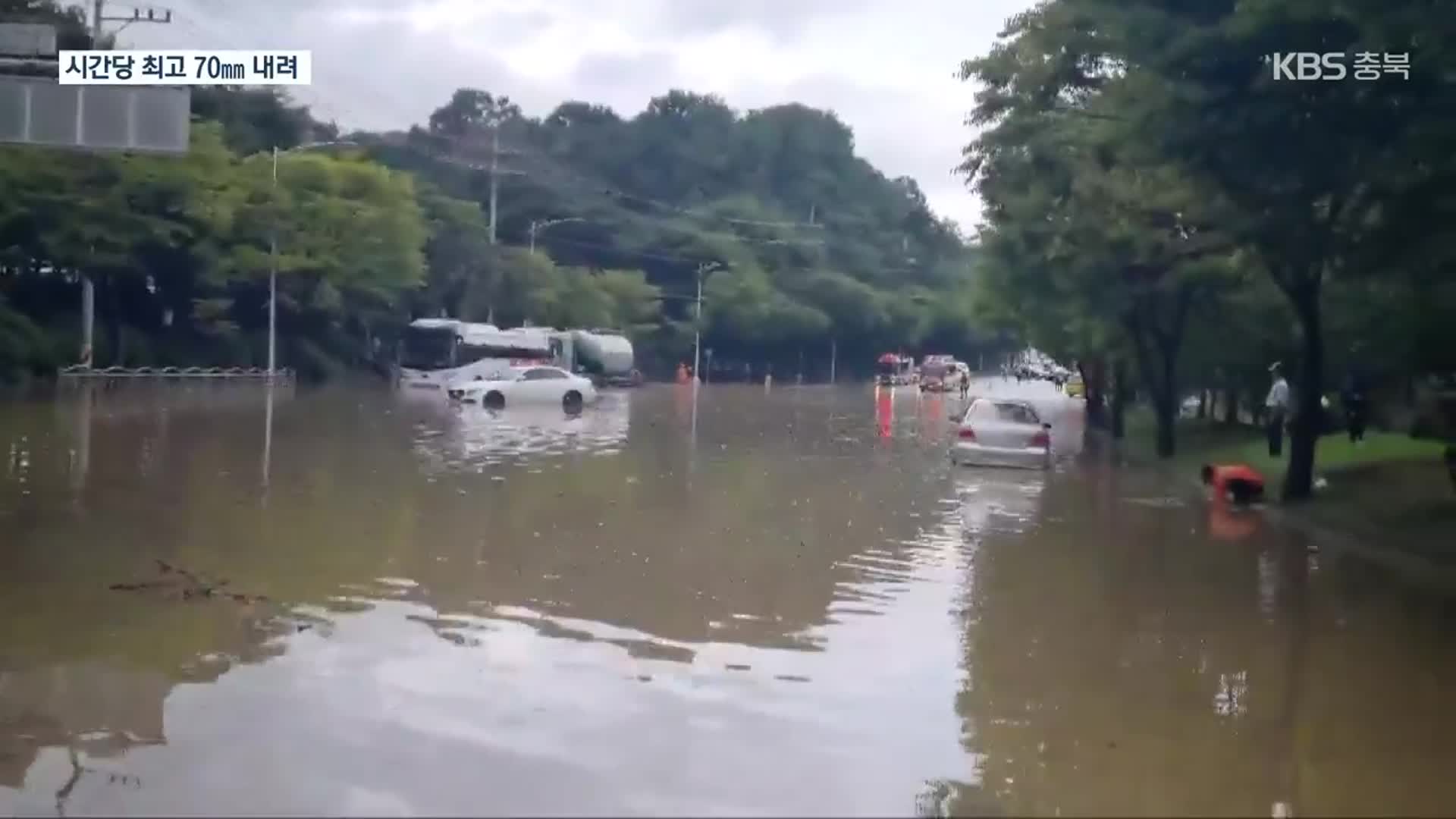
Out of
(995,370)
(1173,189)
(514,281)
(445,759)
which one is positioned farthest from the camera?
(995,370)

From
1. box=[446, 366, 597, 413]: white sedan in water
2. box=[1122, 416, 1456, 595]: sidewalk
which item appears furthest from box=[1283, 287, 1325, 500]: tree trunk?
box=[446, 366, 597, 413]: white sedan in water

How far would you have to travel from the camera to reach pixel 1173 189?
2234 centimetres

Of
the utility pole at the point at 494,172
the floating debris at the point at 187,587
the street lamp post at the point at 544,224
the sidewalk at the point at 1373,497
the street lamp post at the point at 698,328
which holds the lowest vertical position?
the floating debris at the point at 187,587

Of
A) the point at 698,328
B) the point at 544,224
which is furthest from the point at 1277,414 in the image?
the point at 698,328

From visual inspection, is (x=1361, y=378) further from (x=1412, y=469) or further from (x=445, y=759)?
(x=445, y=759)

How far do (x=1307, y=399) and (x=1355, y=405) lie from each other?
1125cm

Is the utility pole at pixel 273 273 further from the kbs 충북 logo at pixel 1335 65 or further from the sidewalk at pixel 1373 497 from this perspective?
the kbs 충북 logo at pixel 1335 65

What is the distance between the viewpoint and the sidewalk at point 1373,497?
1800 centimetres

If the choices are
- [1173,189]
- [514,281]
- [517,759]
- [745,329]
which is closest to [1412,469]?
[1173,189]

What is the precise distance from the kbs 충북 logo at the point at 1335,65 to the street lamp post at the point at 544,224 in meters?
76.0

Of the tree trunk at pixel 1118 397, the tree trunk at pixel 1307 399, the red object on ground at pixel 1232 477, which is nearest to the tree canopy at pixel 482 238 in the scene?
the tree trunk at pixel 1118 397

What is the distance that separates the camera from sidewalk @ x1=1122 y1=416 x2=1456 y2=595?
1800cm

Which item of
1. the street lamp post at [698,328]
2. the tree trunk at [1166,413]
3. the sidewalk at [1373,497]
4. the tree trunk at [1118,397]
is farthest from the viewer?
the street lamp post at [698,328]

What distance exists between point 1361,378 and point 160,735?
33.3 meters
